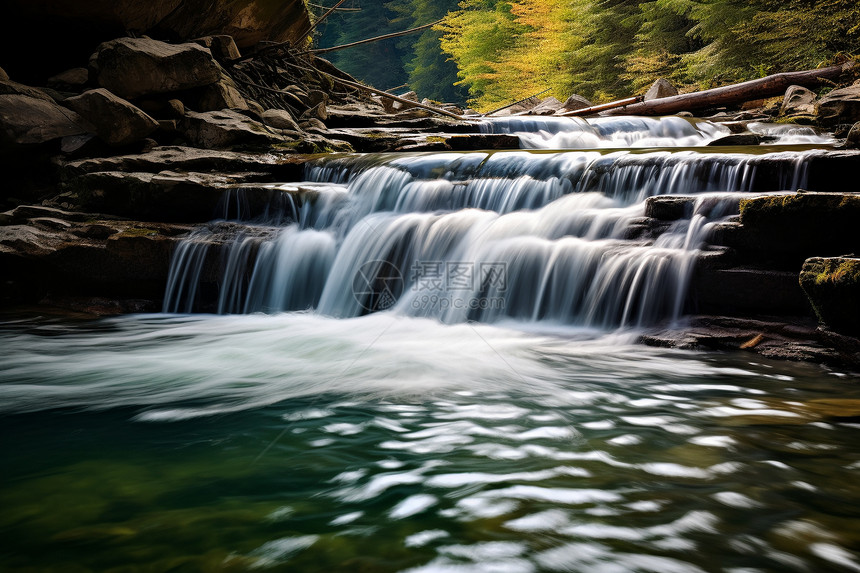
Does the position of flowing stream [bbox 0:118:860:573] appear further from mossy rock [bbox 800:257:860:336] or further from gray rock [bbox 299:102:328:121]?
gray rock [bbox 299:102:328:121]

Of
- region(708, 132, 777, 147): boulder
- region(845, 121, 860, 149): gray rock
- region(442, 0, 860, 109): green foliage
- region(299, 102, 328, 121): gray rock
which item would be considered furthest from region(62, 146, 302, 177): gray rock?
region(442, 0, 860, 109): green foliage

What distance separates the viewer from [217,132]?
8.00 meters

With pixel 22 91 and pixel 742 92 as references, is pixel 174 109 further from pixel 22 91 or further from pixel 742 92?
pixel 742 92

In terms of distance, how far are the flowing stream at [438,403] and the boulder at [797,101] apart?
230 inches

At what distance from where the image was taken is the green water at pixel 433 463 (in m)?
1.71

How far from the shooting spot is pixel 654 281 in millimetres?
4523

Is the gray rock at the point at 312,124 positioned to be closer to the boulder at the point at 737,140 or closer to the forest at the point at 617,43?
the forest at the point at 617,43

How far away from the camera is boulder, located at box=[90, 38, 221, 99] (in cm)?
762

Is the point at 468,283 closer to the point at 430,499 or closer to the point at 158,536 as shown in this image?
the point at 430,499

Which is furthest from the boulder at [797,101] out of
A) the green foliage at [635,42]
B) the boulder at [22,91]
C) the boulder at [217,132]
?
the boulder at [22,91]

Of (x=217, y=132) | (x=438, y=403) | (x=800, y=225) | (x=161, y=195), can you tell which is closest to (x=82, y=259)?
(x=161, y=195)

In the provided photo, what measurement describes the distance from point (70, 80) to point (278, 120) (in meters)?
2.84

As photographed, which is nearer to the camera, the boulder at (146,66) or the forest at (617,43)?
the boulder at (146,66)

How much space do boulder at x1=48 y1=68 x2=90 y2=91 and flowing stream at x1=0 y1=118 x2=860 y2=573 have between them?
3543mm
